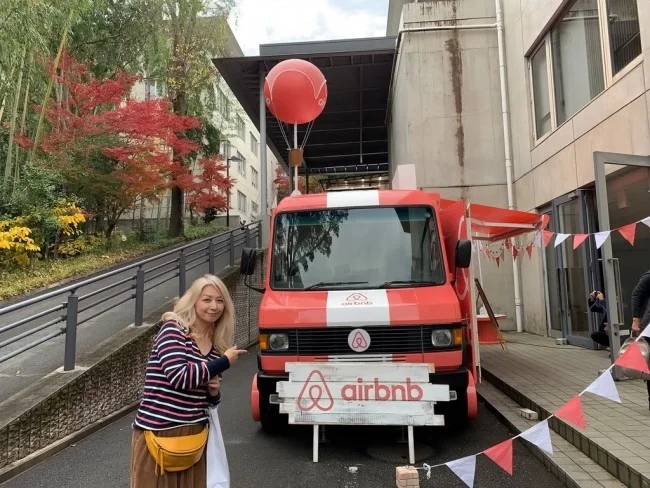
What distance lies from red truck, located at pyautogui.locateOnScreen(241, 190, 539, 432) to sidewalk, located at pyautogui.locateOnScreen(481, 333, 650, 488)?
103cm

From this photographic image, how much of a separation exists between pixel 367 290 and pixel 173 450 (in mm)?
2925

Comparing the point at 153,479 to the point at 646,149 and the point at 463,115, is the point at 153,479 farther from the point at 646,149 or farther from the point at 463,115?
the point at 463,115

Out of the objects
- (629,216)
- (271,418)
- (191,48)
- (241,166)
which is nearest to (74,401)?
(271,418)

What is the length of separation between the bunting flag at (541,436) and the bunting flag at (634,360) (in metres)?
0.91

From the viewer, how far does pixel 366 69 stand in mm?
15805

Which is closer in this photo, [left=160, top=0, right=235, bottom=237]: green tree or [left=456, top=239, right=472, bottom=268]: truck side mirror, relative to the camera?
[left=456, top=239, right=472, bottom=268]: truck side mirror

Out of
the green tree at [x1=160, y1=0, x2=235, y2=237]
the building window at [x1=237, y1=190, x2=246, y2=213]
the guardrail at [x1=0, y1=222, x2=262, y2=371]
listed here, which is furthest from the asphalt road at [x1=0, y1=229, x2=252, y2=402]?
the building window at [x1=237, y1=190, x2=246, y2=213]

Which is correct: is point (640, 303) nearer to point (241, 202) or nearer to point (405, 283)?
point (405, 283)

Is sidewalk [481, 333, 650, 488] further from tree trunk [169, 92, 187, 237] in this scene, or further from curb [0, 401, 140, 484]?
tree trunk [169, 92, 187, 237]

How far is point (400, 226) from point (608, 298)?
9.69ft

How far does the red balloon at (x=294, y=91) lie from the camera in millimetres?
8891

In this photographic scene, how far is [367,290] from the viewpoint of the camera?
5035mm

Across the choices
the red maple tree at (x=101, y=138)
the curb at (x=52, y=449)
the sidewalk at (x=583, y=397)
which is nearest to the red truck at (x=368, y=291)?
the sidewalk at (x=583, y=397)

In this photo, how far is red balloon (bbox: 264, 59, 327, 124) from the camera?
889 cm
